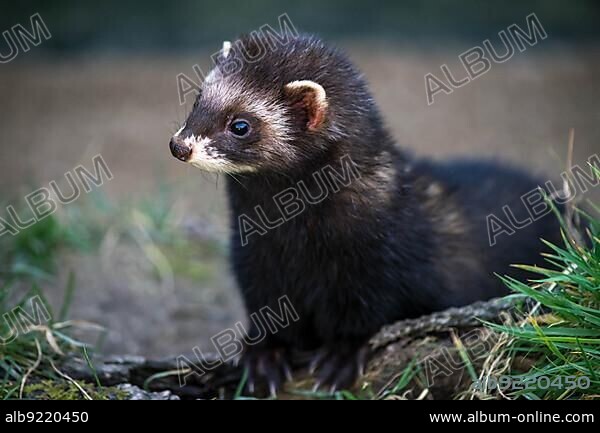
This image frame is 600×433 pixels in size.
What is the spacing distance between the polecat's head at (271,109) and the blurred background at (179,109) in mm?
2360

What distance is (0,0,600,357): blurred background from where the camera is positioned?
6.79 m

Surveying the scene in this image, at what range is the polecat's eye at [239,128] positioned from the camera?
14.2 ft

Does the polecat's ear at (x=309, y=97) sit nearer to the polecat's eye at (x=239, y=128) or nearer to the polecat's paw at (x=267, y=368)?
the polecat's eye at (x=239, y=128)

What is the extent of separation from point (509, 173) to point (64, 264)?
335 centimetres

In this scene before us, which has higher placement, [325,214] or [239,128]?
[239,128]

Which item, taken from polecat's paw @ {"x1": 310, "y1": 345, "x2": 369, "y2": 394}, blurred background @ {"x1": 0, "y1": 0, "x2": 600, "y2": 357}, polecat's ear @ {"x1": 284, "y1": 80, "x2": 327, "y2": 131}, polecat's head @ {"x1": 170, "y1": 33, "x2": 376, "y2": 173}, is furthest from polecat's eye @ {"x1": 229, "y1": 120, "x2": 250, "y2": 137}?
blurred background @ {"x1": 0, "y1": 0, "x2": 600, "y2": 357}

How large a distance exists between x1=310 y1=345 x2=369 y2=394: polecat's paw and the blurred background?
5.20 ft

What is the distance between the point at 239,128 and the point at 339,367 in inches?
58.5

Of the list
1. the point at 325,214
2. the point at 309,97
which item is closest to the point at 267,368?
the point at 325,214

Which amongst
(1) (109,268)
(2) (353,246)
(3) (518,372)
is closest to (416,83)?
(1) (109,268)

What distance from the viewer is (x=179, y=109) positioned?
10008mm

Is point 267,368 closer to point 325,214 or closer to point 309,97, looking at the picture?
point 325,214

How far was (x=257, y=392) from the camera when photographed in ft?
16.2

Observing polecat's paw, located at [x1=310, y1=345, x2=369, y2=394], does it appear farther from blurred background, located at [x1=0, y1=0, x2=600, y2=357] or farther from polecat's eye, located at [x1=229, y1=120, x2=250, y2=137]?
blurred background, located at [x1=0, y1=0, x2=600, y2=357]
